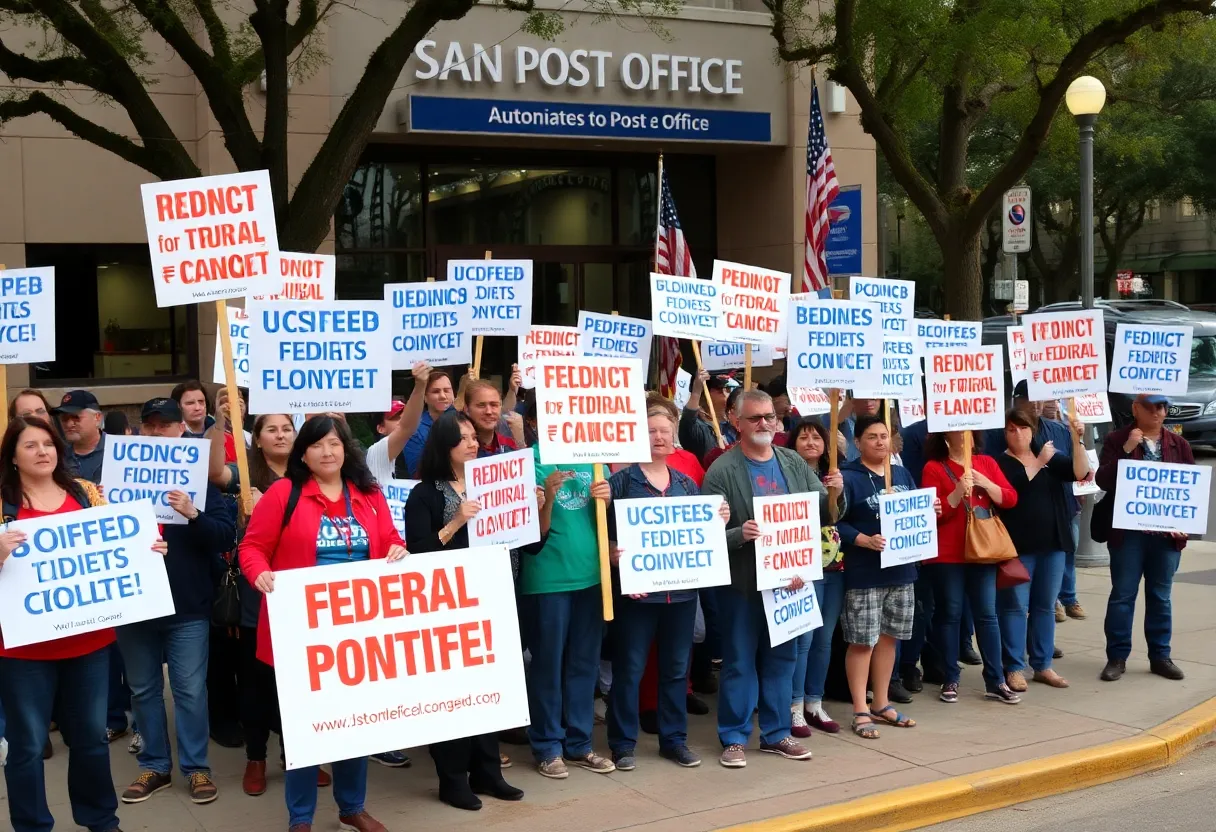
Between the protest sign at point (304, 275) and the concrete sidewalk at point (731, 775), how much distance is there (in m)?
2.98

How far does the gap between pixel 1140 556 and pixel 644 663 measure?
3.69m

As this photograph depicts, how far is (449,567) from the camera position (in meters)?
6.10

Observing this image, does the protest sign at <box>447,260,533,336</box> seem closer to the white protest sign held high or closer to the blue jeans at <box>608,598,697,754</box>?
the white protest sign held high

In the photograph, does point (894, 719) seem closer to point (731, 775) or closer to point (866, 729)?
point (866, 729)

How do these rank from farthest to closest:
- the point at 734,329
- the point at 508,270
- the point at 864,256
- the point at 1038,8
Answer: the point at 864,256 < the point at 1038,8 < the point at 508,270 < the point at 734,329

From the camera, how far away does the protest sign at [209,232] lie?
7.50 m

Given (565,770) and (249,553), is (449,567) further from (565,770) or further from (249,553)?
(565,770)

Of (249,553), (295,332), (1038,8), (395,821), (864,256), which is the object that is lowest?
(395,821)

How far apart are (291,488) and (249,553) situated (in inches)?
12.9

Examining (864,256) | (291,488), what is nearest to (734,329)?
(291,488)

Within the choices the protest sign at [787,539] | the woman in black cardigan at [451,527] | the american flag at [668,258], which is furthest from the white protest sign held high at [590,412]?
the american flag at [668,258]

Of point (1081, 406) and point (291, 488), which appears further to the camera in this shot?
point (1081, 406)

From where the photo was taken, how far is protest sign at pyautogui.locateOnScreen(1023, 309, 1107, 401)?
930 cm

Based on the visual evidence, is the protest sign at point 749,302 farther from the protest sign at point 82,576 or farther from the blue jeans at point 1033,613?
the protest sign at point 82,576
